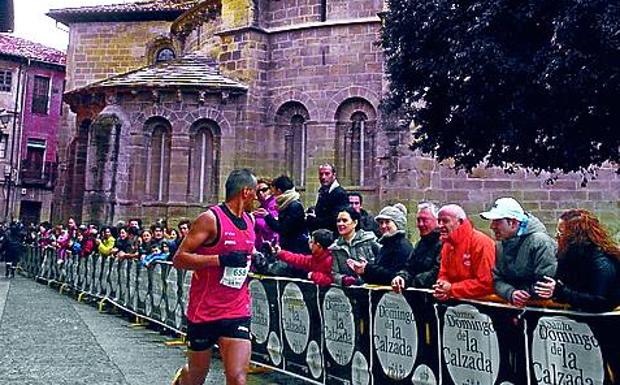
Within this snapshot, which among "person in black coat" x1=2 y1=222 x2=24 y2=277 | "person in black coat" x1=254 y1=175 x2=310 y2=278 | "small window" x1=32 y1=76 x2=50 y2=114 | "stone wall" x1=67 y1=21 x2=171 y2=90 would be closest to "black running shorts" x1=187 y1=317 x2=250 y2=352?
"person in black coat" x1=254 y1=175 x2=310 y2=278

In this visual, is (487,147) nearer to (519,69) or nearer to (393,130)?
(519,69)

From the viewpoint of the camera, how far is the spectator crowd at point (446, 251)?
442 cm

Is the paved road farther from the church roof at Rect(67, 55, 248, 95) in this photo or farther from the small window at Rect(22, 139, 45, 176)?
the small window at Rect(22, 139, 45, 176)

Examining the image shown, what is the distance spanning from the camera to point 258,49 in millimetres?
20562

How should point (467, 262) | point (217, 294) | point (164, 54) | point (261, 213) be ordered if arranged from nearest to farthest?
point (217, 294) → point (467, 262) → point (261, 213) → point (164, 54)

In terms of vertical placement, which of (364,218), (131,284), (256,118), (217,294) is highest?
(256,118)

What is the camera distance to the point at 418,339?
213 inches

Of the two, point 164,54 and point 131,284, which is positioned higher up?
point 164,54

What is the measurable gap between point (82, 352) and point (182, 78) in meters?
13.0

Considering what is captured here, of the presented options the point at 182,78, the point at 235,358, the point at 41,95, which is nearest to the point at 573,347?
the point at 235,358

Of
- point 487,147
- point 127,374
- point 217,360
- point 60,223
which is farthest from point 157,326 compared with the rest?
point 60,223

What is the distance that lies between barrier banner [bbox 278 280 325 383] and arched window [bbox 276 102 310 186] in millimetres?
12858

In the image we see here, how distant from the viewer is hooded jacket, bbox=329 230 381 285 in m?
6.76

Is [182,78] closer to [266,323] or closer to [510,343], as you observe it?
[266,323]
